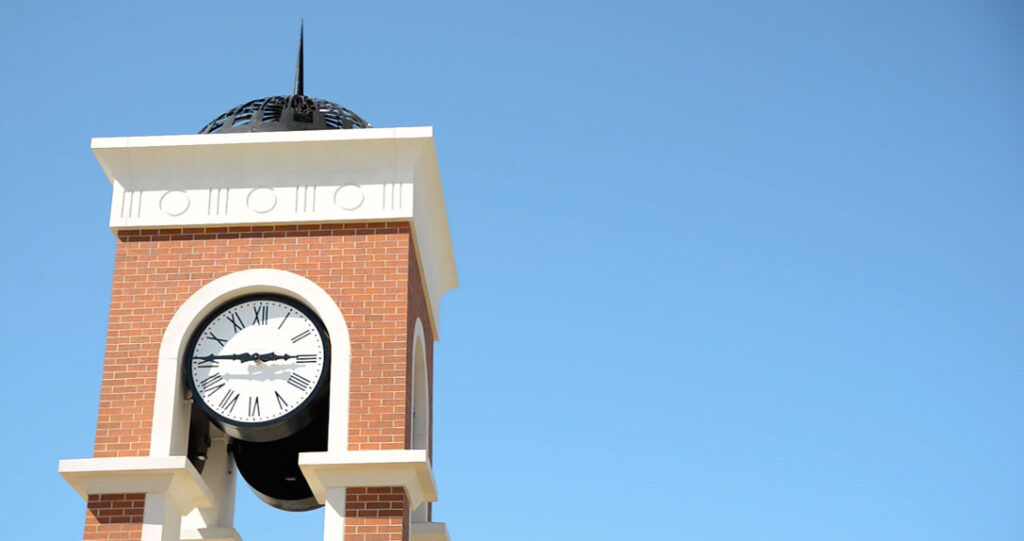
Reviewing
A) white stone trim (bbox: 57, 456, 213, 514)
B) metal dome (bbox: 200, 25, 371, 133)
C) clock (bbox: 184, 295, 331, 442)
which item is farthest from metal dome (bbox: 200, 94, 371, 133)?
white stone trim (bbox: 57, 456, 213, 514)

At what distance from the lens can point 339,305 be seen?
53.5 ft

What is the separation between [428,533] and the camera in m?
17.2

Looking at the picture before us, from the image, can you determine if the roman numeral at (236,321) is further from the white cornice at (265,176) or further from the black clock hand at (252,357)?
the white cornice at (265,176)

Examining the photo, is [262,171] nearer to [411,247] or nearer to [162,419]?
[411,247]

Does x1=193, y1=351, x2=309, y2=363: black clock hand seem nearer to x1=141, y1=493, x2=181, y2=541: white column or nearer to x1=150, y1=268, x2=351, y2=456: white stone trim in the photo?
x1=150, y1=268, x2=351, y2=456: white stone trim

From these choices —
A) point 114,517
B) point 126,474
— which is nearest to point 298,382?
point 126,474

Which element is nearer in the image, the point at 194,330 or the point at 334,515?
the point at 334,515

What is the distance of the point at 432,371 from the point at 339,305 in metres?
3.00

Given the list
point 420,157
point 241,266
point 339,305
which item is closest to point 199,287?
point 241,266

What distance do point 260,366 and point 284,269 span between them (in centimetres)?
108

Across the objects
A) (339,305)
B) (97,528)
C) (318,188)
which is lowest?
(97,528)

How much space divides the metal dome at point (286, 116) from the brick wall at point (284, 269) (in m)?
1.28

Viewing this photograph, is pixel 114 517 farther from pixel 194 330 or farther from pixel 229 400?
pixel 194 330

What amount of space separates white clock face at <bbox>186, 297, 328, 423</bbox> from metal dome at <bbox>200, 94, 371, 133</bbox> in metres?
2.06
